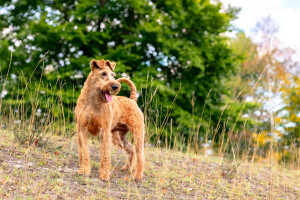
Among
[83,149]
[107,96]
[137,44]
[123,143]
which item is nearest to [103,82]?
[107,96]

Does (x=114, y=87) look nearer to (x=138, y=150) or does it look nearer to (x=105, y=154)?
(x=105, y=154)

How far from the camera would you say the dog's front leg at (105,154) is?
459cm

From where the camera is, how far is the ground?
13.9 ft

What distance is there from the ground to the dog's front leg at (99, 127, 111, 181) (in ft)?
0.40

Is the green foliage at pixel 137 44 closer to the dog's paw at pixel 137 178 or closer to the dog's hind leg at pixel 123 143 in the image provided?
the dog's hind leg at pixel 123 143

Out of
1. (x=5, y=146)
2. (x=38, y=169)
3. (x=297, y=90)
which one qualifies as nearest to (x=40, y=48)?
(x=5, y=146)

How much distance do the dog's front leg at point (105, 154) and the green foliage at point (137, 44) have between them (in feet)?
Answer: 18.4

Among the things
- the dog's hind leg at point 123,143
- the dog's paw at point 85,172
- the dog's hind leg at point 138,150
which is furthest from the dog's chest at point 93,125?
the dog's hind leg at point 123,143

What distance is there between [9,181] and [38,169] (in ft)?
2.23

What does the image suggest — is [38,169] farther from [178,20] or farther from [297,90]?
[297,90]

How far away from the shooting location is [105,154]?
4637 millimetres

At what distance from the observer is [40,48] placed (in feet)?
38.5

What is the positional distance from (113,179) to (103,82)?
5.41ft

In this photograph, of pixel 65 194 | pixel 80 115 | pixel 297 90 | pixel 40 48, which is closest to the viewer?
pixel 65 194
